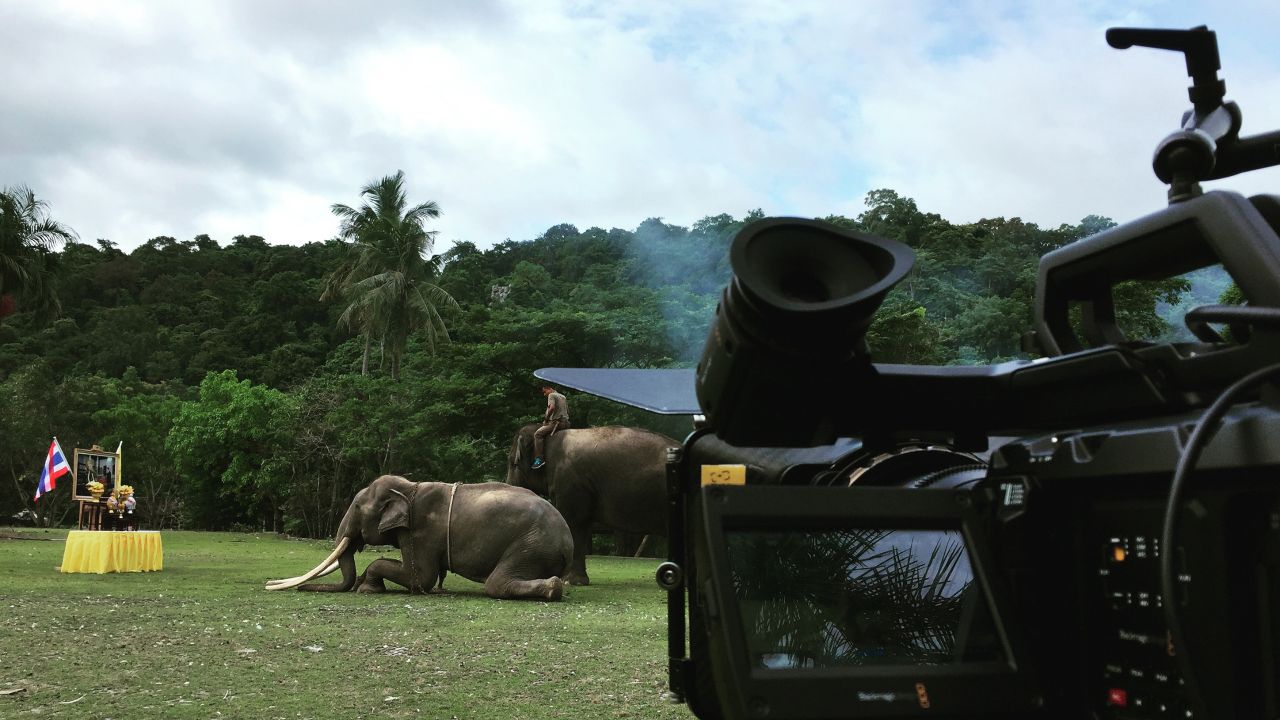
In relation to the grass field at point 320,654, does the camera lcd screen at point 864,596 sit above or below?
above

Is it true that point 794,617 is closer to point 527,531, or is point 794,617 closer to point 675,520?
point 675,520

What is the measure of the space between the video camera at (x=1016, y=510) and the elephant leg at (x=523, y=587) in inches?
288

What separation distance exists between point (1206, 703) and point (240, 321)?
4639cm

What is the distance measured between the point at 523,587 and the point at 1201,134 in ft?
25.9

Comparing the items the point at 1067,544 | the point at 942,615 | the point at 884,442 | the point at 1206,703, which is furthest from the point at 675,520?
the point at 1206,703

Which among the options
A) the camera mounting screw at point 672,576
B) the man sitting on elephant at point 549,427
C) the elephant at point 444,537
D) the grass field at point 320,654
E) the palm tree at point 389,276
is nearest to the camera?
the camera mounting screw at point 672,576

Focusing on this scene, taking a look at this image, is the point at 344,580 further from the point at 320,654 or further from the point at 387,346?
the point at 387,346

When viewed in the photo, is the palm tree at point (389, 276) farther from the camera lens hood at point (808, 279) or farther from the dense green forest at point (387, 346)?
the camera lens hood at point (808, 279)

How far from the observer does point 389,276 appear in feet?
106

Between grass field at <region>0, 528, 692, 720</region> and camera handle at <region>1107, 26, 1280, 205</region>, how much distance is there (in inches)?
120

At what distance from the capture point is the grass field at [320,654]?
437cm

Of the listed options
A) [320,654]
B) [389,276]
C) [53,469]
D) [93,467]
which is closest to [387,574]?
[320,654]

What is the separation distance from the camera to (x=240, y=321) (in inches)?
1764

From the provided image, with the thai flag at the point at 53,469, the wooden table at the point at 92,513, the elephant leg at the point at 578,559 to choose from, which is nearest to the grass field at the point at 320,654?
the elephant leg at the point at 578,559
